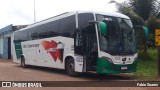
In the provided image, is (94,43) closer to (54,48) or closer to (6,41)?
(54,48)

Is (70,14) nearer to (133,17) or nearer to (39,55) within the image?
(39,55)

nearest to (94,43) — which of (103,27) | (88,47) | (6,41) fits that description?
(88,47)

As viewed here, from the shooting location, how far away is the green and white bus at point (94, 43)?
1455 centimetres

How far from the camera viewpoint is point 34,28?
2288 centimetres

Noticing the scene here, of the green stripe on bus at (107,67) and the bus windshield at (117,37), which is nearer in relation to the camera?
the green stripe on bus at (107,67)

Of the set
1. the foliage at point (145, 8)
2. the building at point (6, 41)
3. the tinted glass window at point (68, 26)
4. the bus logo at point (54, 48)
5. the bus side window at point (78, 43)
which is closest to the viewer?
the bus side window at point (78, 43)

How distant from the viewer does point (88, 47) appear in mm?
15328

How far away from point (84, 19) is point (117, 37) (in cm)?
189

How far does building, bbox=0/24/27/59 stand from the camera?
43.0 meters

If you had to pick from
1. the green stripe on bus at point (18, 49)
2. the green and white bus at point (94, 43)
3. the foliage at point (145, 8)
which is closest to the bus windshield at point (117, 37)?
the green and white bus at point (94, 43)

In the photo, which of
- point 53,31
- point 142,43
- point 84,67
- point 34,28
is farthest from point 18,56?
point 84,67

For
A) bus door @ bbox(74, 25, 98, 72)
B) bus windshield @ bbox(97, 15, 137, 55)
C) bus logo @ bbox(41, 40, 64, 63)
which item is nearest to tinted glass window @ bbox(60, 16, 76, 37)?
bus logo @ bbox(41, 40, 64, 63)

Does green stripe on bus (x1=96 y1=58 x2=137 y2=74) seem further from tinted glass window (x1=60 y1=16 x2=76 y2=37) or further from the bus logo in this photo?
the bus logo

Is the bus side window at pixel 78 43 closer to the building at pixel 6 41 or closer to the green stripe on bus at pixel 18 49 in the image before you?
the green stripe on bus at pixel 18 49
